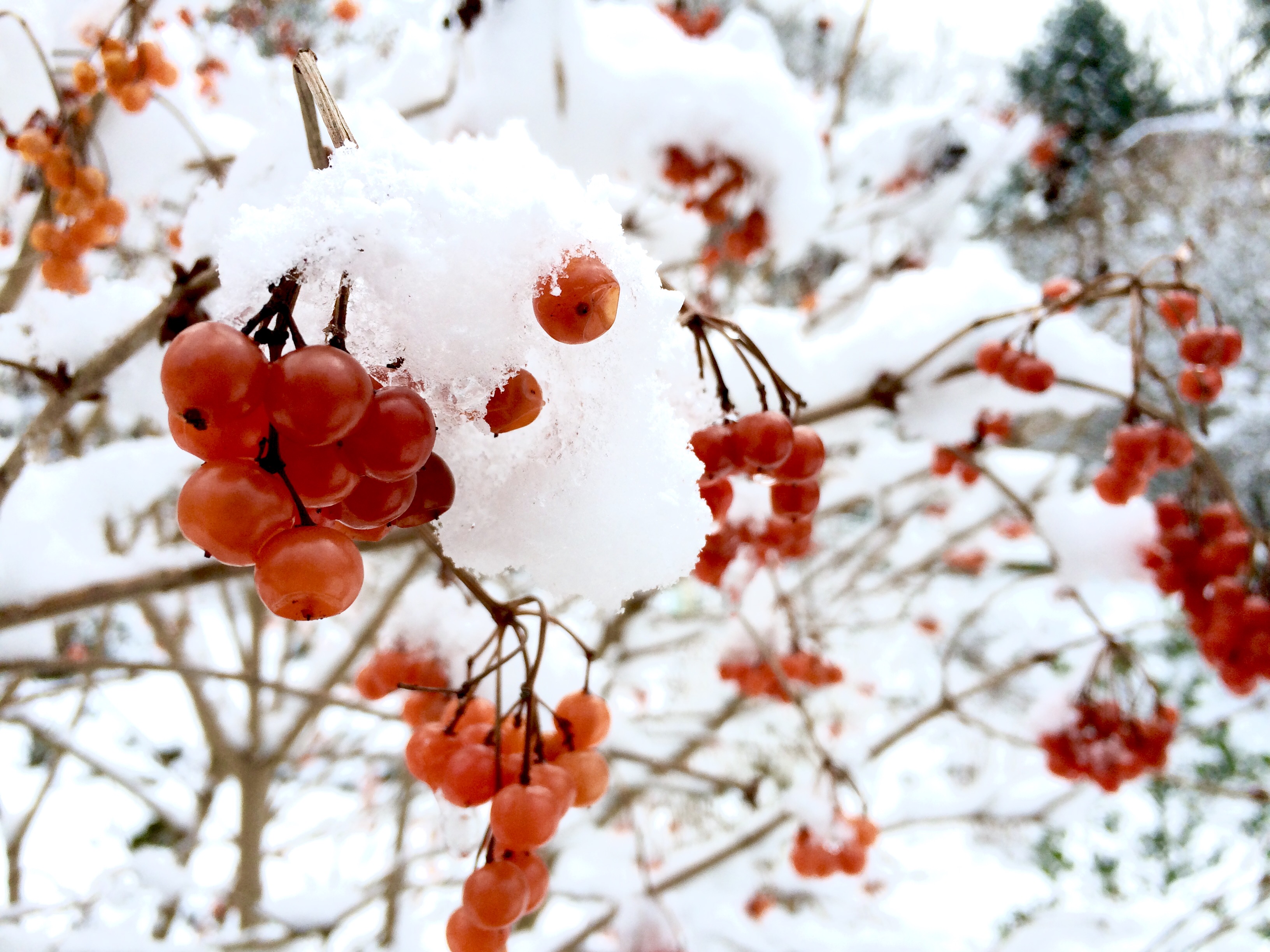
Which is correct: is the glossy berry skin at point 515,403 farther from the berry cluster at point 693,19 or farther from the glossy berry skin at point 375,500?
the berry cluster at point 693,19

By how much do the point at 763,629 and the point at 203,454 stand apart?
2.06m

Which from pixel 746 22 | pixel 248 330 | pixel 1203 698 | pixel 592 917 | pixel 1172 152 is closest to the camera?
pixel 248 330

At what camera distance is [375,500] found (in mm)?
461

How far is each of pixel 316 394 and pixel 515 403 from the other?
0.13 meters

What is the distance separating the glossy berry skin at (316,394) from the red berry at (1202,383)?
4.59ft

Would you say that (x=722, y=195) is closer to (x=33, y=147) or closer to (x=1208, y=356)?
(x=1208, y=356)

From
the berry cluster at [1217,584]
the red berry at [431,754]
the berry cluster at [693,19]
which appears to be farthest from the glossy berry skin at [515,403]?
the berry cluster at [693,19]

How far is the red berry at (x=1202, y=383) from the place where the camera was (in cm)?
125

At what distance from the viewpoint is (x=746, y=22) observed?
8.58 feet

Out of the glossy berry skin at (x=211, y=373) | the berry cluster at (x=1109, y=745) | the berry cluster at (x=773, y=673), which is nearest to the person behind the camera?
the glossy berry skin at (x=211, y=373)

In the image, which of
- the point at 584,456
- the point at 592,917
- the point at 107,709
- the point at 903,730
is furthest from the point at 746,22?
the point at 107,709

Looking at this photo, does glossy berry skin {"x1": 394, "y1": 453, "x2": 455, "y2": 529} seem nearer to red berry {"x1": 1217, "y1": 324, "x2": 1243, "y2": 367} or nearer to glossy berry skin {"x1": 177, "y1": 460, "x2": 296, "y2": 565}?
glossy berry skin {"x1": 177, "y1": 460, "x2": 296, "y2": 565}

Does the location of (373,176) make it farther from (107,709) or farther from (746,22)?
(107,709)

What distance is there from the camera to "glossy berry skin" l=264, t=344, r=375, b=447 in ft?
1.27
